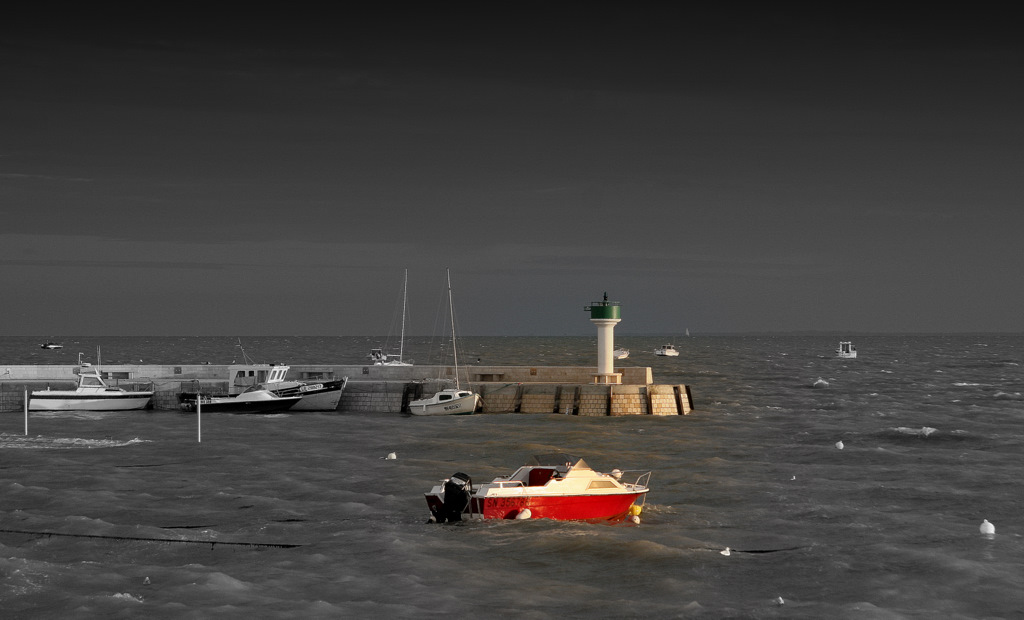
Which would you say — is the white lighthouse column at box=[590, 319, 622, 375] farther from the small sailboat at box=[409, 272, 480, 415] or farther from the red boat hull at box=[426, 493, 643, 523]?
the red boat hull at box=[426, 493, 643, 523]

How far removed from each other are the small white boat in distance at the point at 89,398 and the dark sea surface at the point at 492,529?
294 inches

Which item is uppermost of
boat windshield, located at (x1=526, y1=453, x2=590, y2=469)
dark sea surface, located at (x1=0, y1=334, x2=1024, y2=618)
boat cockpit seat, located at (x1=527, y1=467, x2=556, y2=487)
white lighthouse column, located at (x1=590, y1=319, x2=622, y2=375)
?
white lighthouse column, located at (x1=590, y1=319, x2=622, y2=375)

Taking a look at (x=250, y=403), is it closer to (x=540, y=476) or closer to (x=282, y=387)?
(x=282, y=387)

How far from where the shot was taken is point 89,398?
58.8m

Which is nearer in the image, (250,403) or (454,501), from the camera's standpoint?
(454,501)

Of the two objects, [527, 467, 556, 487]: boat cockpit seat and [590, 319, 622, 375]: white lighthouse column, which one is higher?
[590, 319, 622, 375]: white lighthouse column

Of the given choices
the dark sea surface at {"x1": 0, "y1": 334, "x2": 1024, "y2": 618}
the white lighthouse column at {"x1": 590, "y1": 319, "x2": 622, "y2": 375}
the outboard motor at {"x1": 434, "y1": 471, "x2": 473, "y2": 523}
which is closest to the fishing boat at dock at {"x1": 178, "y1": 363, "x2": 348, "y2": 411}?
the dark sea surface at {"x1": 0, "y1": 334, "x2": 1024, "y2": 618}

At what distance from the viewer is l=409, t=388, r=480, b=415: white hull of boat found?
56438 millimetres

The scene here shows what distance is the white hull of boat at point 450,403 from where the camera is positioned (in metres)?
56.4

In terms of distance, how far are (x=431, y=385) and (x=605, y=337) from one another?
1075 cm

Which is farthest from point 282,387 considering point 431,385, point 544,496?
point 544,496

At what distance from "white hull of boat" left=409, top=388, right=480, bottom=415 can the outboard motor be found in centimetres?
3012

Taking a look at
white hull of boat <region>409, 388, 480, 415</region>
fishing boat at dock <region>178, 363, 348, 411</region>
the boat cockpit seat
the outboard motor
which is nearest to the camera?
the outboard motor

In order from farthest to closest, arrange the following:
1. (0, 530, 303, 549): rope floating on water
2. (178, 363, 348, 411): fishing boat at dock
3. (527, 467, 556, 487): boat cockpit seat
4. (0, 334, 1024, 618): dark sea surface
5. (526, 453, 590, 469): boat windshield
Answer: (178, 363, 348, 411): fishing boat at dock, (526, 453, 590, 469): boat windshield, (527, 467, 556, 487): boat cockpit seat, (0, 530, 303, 549): rope floating on water, (0, 334, 1024, 618): dark sea surface
